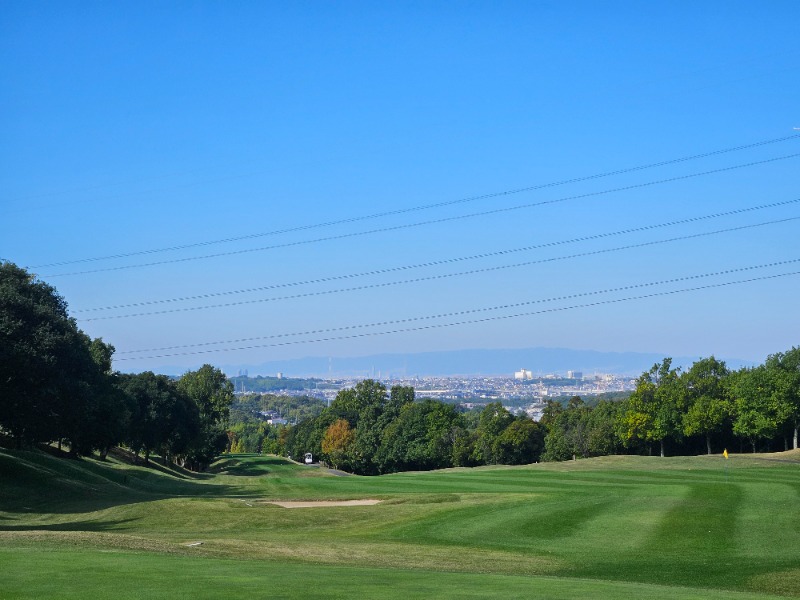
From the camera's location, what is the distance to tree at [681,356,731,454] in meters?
109

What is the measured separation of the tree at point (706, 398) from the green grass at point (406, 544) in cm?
5646

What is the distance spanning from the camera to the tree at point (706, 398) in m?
109

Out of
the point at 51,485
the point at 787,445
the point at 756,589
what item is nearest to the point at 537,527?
the point at 756,589

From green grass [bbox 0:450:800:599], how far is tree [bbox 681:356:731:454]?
56.5m

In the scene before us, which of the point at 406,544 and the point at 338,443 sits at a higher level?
the point at 338,443

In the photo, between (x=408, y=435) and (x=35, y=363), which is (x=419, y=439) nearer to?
(x=408, y=435)

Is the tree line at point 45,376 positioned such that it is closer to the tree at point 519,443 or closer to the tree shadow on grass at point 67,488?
the tree shadow on grass at point 67,488

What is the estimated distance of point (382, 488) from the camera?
67.2m

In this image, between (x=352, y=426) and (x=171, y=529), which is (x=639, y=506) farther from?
(x=352, y=426)

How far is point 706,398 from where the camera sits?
363 feet

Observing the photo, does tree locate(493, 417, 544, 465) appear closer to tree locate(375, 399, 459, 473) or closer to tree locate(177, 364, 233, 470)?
tree locate(375, 399, 459, 473)

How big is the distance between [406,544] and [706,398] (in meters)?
87.5

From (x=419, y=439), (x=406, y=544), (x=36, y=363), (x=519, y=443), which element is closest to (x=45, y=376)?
(x=36, y=363)

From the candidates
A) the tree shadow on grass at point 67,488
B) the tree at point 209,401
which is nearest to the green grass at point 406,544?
the tree shadow on grass at point 67,488
